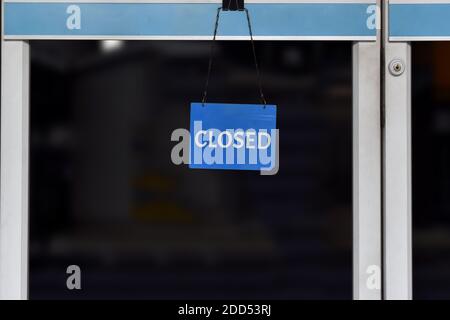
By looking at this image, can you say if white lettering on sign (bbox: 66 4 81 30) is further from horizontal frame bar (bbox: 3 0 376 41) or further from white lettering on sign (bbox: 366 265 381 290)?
white lettering on sign (bbox: 366 265 381 290)

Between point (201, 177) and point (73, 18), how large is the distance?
3.44 feet

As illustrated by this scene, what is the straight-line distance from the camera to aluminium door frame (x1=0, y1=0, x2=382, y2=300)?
2.95 metres

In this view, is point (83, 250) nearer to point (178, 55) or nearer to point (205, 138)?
point (205, 138)

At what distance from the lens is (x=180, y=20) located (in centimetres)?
297

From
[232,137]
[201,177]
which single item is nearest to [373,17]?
[232,137]

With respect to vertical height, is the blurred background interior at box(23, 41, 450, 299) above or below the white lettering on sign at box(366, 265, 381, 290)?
above

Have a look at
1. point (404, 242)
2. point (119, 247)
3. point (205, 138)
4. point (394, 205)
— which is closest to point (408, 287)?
point (404, 242)

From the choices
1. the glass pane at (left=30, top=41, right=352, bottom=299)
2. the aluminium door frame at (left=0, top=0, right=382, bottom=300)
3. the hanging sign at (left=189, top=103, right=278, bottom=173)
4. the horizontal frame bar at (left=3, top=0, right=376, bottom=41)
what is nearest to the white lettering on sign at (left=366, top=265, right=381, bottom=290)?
the aluminium door frame at (left=0, top=0, right=382, bottom=300)

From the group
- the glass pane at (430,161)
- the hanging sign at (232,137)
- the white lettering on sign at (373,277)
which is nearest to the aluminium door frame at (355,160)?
the white lettering on sign at (373,277)

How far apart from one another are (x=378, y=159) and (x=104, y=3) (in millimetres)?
1617

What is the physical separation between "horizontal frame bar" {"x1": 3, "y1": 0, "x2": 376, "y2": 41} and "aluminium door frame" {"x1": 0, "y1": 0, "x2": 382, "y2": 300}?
0.02 m

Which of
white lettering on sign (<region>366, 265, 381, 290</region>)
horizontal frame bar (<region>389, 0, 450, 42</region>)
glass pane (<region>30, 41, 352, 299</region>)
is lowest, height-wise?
white lettering on sign (<region>366, 265, 381, 290</region>)

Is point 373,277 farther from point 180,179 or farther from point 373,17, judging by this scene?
point 373,17

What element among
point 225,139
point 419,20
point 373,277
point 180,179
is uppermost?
point 419,20
